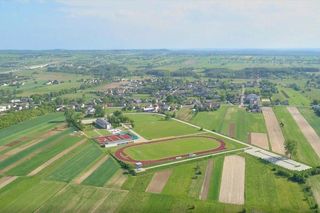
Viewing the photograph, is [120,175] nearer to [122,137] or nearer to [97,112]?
[122,137]

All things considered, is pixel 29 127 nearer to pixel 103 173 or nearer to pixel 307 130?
pixel 103 173

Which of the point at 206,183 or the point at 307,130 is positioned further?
the point at 307,130

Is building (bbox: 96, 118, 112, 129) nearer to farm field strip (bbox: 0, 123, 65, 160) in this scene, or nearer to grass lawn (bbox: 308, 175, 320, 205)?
farm field strip (bbox: 0, 123, 65, 160)

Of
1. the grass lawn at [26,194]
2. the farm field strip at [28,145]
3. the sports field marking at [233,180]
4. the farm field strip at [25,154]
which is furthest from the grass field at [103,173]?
the farm field strip at [28,145]

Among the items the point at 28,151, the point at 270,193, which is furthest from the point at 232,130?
the point at 28,151

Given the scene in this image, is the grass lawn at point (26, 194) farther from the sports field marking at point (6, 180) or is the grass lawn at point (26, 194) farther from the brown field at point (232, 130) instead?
the brown field at point (232, 130)
